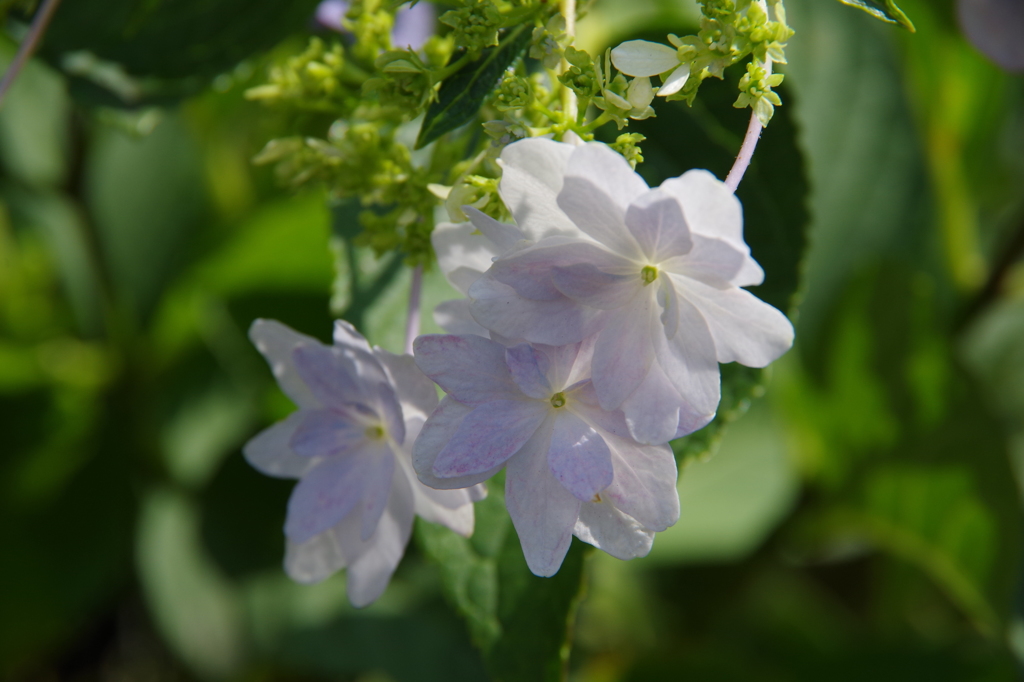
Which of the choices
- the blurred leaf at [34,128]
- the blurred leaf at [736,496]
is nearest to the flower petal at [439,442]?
the blurred leaf at [736,496]

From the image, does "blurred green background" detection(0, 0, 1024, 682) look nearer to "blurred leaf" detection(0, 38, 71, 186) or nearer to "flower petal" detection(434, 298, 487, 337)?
"blurred leaf" detection(0, 38, 71, 186)

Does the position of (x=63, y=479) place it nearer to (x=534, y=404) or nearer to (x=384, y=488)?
(x=384, y=488)

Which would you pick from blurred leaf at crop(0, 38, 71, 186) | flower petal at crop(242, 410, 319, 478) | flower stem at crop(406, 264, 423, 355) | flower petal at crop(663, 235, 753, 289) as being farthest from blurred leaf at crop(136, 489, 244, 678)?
flower petal at crop(663, 235, 753, 289)

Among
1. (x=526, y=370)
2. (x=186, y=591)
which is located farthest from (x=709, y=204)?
(x=186, y=591)

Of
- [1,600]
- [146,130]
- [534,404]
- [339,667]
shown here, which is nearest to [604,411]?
[534,404]

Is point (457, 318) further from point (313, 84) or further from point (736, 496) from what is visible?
point (736, 496)
